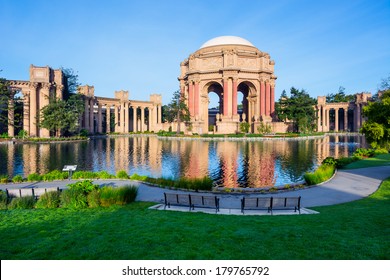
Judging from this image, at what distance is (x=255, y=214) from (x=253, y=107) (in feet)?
260

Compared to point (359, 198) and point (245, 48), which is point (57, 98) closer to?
point (245, 48)

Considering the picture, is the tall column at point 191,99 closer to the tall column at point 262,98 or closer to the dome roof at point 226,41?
the dome roof at point 226,41

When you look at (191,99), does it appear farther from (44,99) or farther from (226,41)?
(44,99)

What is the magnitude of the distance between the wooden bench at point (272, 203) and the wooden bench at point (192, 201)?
1227 mm

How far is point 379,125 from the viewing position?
16.8 meters

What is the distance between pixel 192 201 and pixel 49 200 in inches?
227

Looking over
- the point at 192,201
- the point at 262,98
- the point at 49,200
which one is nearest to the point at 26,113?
the point at 49,200

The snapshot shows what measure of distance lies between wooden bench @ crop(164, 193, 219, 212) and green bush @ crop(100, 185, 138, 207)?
5.98 feet

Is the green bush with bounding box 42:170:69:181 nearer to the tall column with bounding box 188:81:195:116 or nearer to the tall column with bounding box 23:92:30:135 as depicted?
the tall column with bounding box 23:92:30:135

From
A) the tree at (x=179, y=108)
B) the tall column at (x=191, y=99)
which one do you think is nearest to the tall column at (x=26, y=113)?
the tree at (x=179, y=108)

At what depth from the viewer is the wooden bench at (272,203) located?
35.1 feet

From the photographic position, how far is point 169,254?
18.9 feet

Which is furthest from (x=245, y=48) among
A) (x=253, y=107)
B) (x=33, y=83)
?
(x=33, y=83)

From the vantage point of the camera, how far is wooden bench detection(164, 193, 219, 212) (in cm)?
1102
